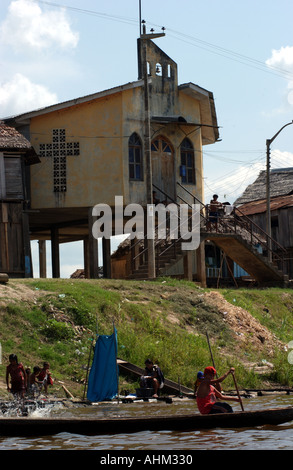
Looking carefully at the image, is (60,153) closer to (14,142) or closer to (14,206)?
(14,142)

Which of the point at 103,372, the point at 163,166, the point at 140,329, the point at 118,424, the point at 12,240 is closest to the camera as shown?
the point at 118,424

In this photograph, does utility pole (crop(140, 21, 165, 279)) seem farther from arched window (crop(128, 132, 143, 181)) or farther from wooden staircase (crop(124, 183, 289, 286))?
arched window (crop(128, 132, 143, 181))

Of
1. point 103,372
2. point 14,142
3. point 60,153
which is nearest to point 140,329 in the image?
point 103,372

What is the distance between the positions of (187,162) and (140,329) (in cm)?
1242

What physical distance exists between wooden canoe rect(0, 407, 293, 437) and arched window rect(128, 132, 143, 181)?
19.1m

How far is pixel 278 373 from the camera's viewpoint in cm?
2562

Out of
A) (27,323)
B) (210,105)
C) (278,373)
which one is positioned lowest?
(278,373)

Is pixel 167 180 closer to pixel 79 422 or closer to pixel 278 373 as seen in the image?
pixel 278 373

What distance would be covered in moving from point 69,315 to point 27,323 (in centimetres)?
157

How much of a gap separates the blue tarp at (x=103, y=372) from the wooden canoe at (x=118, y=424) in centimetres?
466

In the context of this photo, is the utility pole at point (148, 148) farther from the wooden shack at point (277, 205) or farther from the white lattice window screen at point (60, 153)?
the wooden shack at point (277, 205)

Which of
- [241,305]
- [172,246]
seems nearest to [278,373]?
[241,305]

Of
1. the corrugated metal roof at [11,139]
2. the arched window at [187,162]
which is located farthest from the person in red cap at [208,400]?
the arched window at [187,162]

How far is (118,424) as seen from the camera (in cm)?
1591
